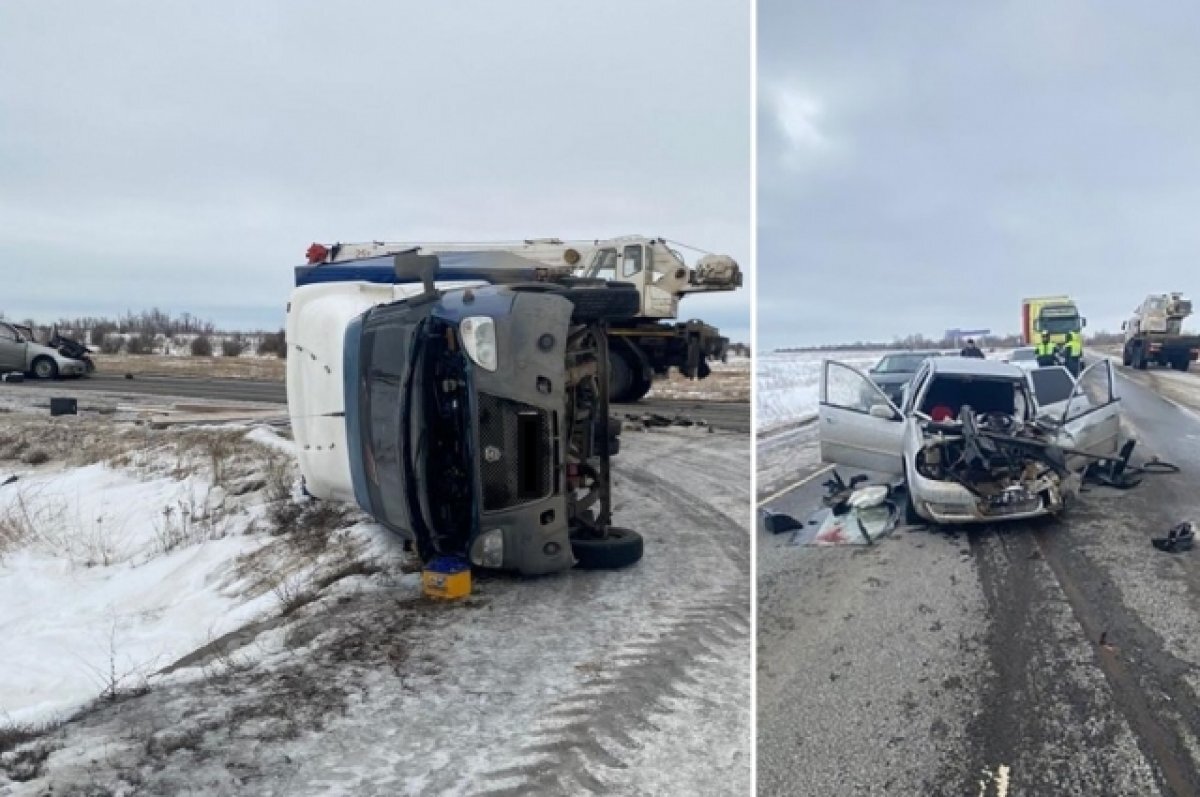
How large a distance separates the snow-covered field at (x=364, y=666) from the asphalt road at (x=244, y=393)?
16.1 feet

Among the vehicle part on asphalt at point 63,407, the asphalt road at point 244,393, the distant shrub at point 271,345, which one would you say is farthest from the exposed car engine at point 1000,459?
the distant shrub at point 271,345

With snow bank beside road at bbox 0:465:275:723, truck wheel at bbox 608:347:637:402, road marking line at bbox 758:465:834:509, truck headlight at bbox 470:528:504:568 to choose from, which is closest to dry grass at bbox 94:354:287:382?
truck wheel at bbox 608:347:637:402

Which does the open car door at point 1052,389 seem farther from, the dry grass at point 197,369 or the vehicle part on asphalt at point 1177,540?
the dry grass at point 197,369

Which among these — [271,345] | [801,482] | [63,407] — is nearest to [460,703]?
[801,482]

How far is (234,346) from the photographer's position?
1624 inches

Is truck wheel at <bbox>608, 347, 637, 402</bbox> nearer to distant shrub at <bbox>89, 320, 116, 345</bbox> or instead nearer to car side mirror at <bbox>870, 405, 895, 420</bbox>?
car side mirror at <bbox>870, 405, 895, 420</bbox>

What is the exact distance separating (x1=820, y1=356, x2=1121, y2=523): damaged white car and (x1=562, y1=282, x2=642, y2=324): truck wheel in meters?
2.48

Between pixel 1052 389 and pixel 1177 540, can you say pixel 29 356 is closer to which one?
pixel 1052 389

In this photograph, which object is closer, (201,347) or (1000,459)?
(1000,459)

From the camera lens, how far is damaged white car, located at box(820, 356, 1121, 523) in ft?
6.78

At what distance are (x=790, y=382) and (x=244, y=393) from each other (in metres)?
18.7

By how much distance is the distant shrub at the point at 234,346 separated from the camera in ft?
133

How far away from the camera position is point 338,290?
6.11 m

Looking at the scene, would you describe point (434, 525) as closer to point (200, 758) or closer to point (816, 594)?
point (200, 758)
